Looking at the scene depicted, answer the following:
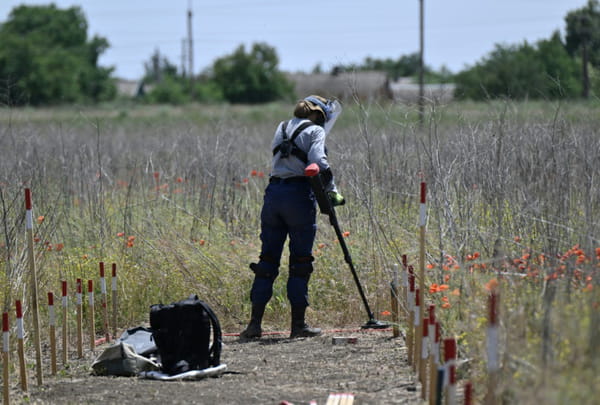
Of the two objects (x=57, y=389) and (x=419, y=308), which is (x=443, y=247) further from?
(x=57, y=389)

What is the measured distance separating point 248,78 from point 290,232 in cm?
4402

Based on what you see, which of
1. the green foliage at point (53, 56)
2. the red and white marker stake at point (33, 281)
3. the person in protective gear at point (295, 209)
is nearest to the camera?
the red and white marker stake at point (33, 281)

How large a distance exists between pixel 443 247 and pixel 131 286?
2.95 meters

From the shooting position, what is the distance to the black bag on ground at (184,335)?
575 cm

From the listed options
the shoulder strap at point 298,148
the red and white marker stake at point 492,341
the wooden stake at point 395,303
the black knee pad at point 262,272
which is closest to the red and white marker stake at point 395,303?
the wooden stake at point 395,303

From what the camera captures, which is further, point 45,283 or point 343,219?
point 343,219

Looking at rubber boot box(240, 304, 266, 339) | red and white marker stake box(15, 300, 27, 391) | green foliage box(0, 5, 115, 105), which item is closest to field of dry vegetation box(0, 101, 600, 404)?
A: rubber boot box(240, 304, 266, 339)

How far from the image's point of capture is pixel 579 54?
485 inches

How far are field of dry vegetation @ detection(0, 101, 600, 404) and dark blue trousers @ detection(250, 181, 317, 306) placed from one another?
59cm

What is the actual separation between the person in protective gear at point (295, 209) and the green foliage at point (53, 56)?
33.6m

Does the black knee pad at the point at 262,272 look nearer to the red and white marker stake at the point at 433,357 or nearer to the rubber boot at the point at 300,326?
the rubber boot at the point at 300,326

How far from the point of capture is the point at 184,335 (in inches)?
226

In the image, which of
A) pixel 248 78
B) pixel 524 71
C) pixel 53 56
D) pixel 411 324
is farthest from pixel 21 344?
pixel 53 56

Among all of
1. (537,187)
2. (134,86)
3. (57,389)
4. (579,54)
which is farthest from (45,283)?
(134,86)
